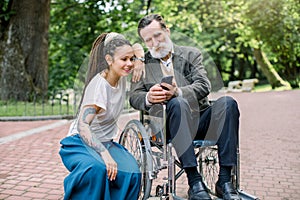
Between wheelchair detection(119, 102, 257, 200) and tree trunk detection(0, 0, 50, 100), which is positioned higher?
tree trunk detection(0, 0, 50, 100)

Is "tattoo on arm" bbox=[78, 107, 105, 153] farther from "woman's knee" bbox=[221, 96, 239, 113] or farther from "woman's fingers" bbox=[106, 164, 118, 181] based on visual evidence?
"woman's knee" bbox=[221, 96, 239, 113]

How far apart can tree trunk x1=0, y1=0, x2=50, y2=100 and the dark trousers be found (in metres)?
7.30

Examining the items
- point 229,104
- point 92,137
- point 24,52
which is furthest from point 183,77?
point 24,52

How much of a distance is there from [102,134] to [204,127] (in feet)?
1.99

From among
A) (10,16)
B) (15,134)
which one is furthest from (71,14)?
(15,134)

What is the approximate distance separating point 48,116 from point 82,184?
5.76m

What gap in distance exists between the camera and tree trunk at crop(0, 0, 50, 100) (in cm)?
884

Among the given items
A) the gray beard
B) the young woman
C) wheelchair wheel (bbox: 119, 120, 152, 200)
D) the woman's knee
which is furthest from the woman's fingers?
the woman's knee

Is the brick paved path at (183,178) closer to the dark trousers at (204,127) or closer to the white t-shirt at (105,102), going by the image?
the white t-shirt at (105,102)

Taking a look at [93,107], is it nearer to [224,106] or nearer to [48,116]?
[224,106]

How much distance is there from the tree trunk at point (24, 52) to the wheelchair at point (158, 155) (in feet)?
23.0

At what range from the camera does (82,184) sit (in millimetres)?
1863

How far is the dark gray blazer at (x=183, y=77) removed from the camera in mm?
2027

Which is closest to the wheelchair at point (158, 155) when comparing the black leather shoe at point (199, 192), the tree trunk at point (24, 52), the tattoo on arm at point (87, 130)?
the black leather shoe at point (199, 192)
